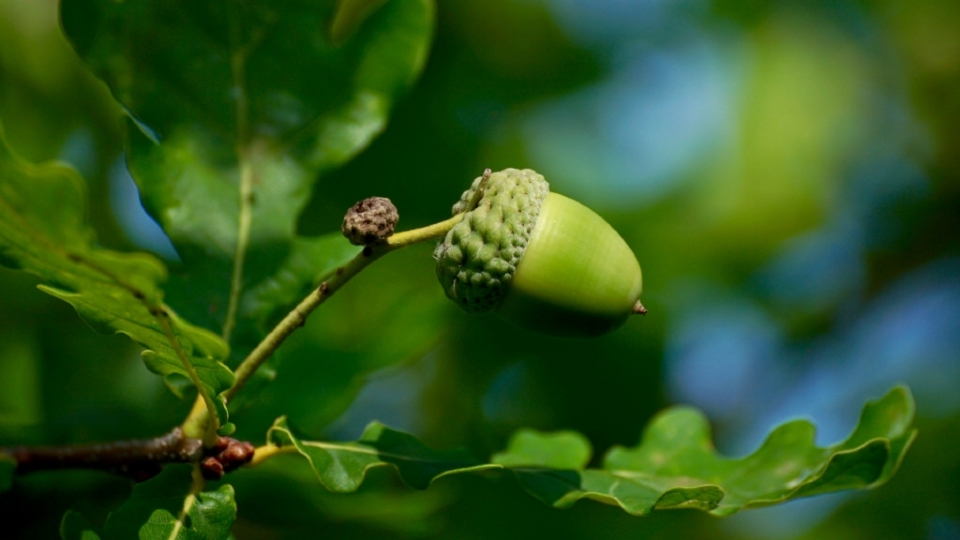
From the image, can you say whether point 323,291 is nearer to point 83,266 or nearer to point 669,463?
point 83,266

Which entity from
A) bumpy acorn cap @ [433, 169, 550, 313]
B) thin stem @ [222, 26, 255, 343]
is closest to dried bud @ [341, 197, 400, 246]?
bumpy acorn cap @ [433, 169, 550, 313]

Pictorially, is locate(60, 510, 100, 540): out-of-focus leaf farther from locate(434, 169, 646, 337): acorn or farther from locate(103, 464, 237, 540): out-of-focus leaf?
locate(434, 169, 646, 337): acorn

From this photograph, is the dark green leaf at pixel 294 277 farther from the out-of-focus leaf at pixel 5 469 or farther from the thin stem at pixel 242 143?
the out-of-focus leaf at pixel 5 469

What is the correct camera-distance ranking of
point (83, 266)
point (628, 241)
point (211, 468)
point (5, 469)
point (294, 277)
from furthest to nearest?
A: point (628, 241) → point (294, 277) → point (211, 468) → point (5, 469) → point (83, 266)

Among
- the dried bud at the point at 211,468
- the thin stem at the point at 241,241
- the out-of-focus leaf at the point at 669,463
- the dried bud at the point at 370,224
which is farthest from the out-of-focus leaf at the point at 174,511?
the dried bud at the point at 370,224

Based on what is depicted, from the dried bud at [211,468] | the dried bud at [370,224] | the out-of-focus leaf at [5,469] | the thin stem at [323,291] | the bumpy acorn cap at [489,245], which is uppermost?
the bumpy acorn cap at [489,245]

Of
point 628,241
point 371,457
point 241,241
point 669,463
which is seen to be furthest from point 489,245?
point 628,241

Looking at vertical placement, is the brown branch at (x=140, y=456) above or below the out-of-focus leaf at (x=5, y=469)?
above
